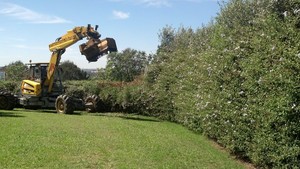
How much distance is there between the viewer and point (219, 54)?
1298 centimetres

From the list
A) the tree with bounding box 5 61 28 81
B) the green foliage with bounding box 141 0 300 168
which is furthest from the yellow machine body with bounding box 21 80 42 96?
the green foliage with bounding box 141 0 300 168

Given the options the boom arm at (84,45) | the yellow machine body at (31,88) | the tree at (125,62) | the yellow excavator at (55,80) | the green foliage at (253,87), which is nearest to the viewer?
the green foliage at (253,87)

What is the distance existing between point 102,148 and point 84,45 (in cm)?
1166

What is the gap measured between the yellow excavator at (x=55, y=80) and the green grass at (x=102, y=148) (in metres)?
6.81

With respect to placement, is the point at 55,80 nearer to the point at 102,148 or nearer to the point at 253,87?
the point at 102,148

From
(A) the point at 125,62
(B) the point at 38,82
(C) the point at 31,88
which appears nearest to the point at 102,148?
(B) the point at 38,82

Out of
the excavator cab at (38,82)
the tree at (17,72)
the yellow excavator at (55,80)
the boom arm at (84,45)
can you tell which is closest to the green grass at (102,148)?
the boom arm at (84,45)

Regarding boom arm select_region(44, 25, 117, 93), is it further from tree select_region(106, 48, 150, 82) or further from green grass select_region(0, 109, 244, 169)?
tree select_region(106, 48, 150, 82)

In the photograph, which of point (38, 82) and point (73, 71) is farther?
point (73, 71)

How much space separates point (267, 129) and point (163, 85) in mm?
12006

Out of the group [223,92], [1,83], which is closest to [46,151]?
[223,92]

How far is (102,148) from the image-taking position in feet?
35.7

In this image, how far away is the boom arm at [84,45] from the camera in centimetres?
2091

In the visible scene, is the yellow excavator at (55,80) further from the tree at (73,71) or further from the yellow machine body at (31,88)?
the tree at (73,71)
